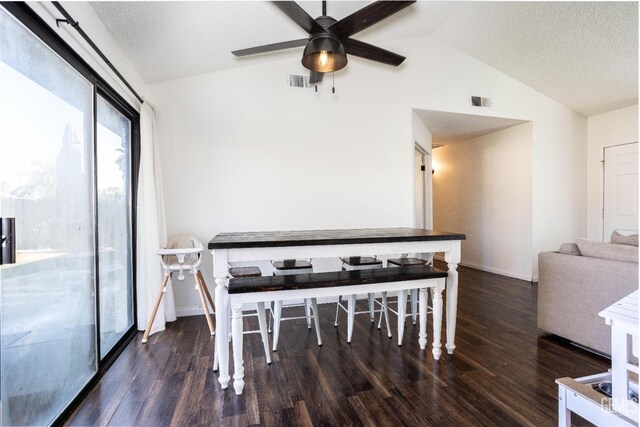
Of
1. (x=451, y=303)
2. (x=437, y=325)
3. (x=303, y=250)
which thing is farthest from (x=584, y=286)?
(x=303, y=250)

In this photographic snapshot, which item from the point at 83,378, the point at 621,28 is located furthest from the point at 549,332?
the point at 83,378

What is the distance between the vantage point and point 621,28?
3.27 m

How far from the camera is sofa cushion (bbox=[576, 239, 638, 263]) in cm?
231

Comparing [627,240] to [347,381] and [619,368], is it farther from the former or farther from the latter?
[347,381]

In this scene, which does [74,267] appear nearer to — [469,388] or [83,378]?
[83,378]

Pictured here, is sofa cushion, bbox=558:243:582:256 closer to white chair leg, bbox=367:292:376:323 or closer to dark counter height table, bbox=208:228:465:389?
dark counter height table, bbox=208:228:465:389

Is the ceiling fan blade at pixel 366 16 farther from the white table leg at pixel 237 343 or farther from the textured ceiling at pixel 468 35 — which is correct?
the white table leg at pixel 237 343

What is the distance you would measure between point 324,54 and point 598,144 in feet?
18.0

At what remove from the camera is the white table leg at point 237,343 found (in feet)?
6.40

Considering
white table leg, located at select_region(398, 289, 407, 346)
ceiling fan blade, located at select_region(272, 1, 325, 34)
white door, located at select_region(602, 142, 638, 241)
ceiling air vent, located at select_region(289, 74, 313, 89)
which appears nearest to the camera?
ceiling fan blade, located at select_region(272, 1, 325, 34)

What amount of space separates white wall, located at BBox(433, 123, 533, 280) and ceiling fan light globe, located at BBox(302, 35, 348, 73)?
413cm

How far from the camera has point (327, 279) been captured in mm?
2223

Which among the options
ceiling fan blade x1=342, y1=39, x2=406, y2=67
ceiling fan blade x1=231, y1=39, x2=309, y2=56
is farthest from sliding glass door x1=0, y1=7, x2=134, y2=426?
ceiling fan blade x1=342, y1=39, x2=406, y2=67

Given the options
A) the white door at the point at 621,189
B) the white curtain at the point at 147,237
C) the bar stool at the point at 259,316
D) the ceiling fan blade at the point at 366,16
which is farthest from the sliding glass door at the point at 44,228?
the white door at the point at 621,189
